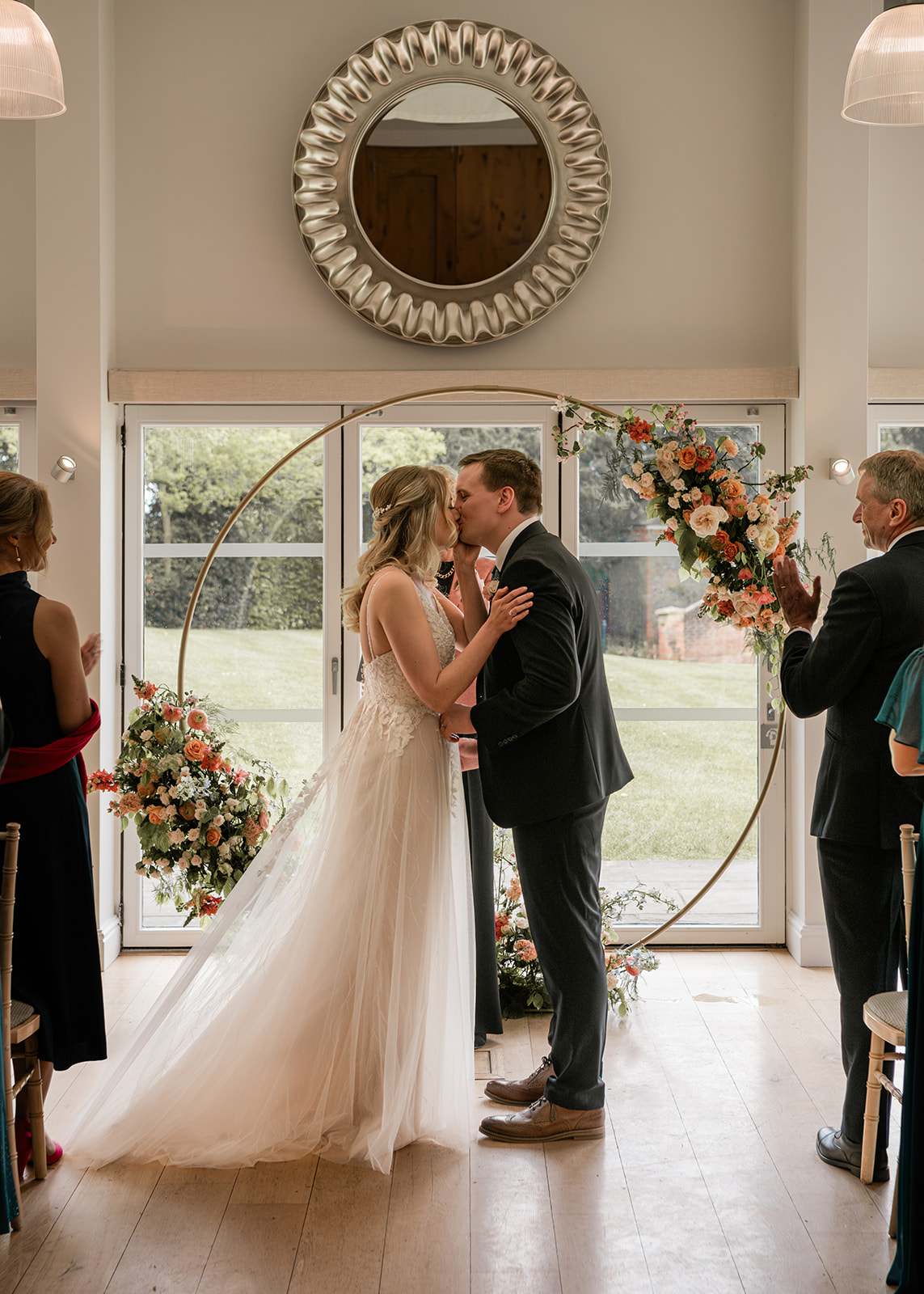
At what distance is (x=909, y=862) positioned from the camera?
239cm


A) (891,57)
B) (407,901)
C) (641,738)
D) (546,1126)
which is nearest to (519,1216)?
(546,1126)

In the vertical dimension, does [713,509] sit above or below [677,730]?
above

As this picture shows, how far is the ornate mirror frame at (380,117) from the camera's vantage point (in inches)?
169

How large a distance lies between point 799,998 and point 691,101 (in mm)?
3485

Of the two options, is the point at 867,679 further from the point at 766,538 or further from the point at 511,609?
the point at 511,609

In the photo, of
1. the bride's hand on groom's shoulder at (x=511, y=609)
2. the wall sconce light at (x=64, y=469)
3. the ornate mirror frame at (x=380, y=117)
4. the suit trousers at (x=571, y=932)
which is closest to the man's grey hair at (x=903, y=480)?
the bride's hand on groom's shoulder at (x=511, y=609)

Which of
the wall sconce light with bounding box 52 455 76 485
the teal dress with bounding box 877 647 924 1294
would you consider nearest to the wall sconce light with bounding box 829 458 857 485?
the teal dress with bounding box 877 647 924 1294

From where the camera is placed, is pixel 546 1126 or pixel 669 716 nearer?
pixel 546 1126

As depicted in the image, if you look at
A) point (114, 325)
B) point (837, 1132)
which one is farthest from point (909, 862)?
point (114, 325)

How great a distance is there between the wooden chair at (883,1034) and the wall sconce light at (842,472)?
2.08m

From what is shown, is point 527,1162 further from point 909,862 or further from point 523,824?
point 909,862

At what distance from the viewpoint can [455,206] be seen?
4414 millimetres

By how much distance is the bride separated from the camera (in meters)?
2.77

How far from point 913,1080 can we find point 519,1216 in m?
0.95
